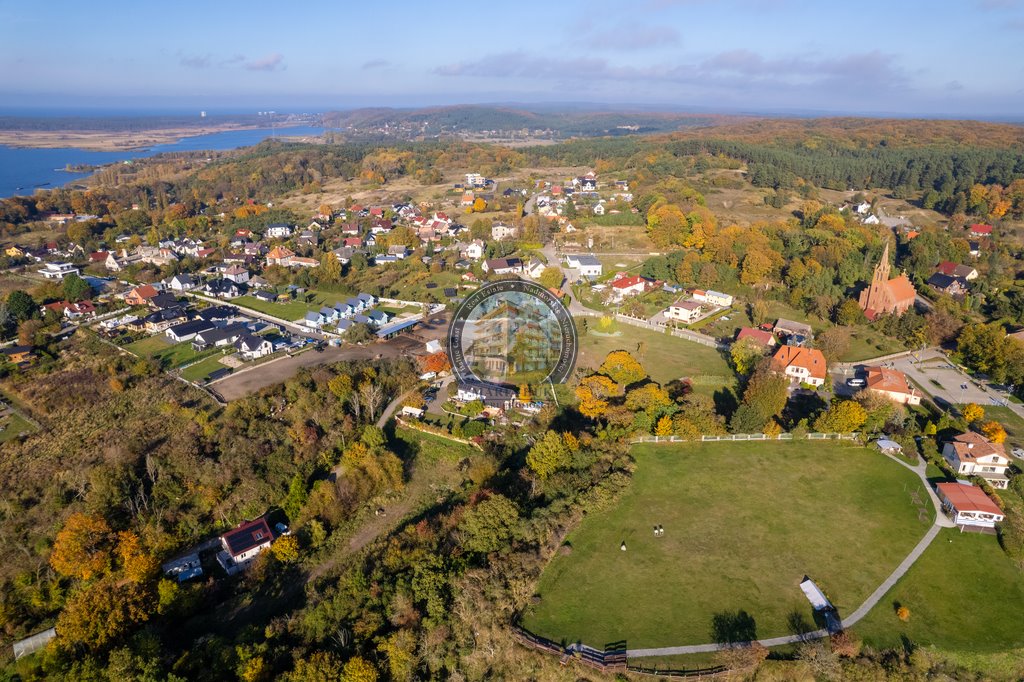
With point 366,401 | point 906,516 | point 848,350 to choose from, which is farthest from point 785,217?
point 366,401

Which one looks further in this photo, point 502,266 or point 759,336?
point 502,266

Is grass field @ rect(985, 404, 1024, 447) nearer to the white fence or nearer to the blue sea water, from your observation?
the white fence

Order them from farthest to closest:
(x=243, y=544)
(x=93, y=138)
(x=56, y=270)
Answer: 1. (x=93, y=138)
2. (x=56, y=270)
3. (x=243, y=544)

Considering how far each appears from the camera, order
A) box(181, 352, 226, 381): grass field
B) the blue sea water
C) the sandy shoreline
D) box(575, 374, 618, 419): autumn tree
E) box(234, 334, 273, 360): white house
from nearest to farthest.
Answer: box(575, 374, 618, 419): autumn tree → box(181, 352, 226, 381): grass field → box(234, 334, 273, 360): white house → the blue sea water → the sandy shoreline

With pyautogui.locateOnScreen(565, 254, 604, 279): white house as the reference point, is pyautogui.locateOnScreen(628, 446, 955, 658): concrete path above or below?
below

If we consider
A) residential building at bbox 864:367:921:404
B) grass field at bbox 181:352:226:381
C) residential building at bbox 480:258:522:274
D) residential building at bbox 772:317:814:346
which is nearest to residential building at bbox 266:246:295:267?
residential building at bbox 480:258:522:274

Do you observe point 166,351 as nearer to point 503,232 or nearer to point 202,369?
point 202,369

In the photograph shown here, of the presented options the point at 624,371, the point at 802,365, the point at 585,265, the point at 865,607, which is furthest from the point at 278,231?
the point at 865,607
